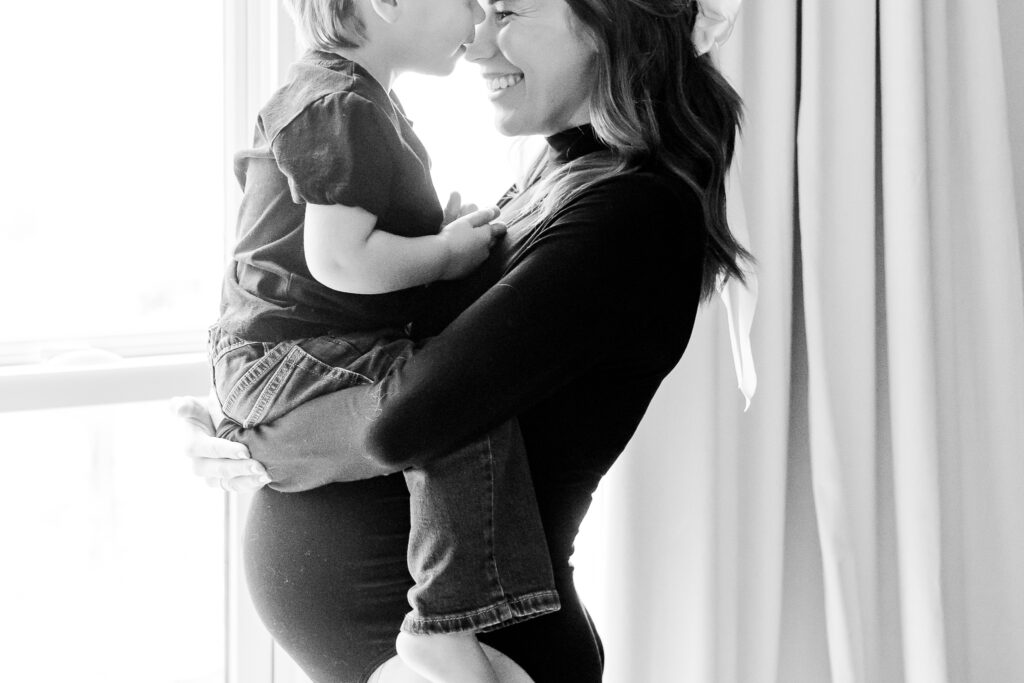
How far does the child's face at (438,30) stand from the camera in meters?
1.20

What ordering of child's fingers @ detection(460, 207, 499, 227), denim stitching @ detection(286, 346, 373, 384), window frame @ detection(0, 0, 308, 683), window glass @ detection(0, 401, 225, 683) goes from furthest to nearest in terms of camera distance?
window glass @ detection(0, 401, 225, 683) → window frame @ detection(0, 0, 308, 683) → child's fingers @ detection(460, 207, 499, 227) → denim stitching @ detection(286, 346, 373, 384)

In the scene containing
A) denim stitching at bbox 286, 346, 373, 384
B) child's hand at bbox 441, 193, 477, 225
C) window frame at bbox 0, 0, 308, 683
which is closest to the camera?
denim stitching at bbox 286, 346, 373, 384

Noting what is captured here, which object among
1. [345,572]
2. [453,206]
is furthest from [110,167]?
[345,572]

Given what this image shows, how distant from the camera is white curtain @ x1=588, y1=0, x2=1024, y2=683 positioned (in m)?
1.79

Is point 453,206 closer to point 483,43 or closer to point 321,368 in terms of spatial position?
point 483,43

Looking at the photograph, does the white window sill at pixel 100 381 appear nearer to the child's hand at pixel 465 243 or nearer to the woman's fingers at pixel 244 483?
the woman's fingers at pixel 244 483

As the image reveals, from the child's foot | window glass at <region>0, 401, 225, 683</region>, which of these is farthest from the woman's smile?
window glass at <region>0, 401, 225, 683</region>

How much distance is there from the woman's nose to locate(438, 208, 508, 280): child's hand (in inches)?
10.6

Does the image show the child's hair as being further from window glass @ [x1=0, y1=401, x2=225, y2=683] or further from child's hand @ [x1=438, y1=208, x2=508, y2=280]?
window glass @ [x1=0, y1=401, x2=225, y2=683]

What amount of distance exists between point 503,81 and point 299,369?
51 cm

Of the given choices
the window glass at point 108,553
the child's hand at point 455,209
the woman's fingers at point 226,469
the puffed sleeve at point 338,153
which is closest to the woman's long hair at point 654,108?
the child's hand at point 455,209

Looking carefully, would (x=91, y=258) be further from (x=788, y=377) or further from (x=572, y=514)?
(x=788, y=377)

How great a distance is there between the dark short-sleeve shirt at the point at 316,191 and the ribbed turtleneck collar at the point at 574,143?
23 centimetres

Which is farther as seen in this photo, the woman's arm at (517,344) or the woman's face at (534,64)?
the woman's face at (534,64)
